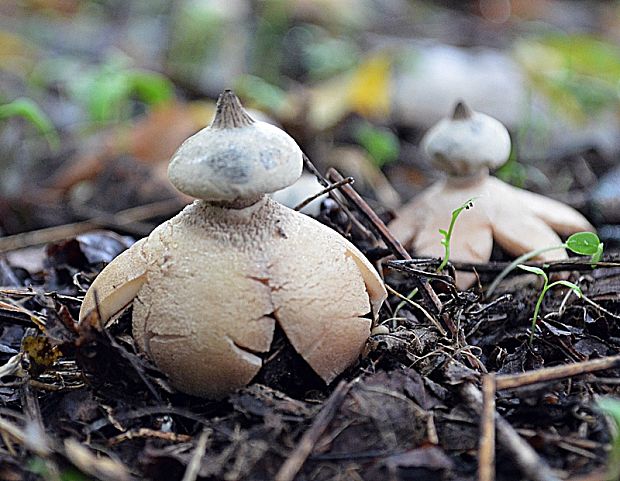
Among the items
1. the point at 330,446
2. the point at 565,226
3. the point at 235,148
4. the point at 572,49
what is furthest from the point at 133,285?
the point at 572,49

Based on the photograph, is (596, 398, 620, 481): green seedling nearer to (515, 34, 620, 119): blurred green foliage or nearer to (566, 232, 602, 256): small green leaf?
(566, 232, 602, 256): small green leaf

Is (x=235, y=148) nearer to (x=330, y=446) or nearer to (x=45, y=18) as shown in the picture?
(x=330, y=446)

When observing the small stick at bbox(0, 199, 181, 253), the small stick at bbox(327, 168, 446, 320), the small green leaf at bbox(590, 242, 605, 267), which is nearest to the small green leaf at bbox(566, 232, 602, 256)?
the small green leaf at bbox(590, 242, 605, 267)

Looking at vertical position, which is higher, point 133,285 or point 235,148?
point 235,148

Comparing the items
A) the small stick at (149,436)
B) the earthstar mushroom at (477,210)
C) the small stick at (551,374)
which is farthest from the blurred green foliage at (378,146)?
the small stick at (149,436)

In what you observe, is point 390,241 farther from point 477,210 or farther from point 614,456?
point 614,456

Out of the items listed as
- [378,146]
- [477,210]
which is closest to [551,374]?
[477,210]

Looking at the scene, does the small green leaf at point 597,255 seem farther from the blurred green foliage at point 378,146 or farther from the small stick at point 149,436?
the blurred green foliage at point 378,146
